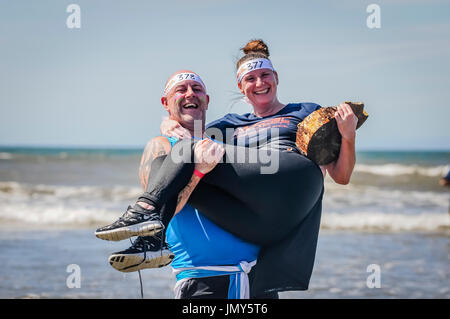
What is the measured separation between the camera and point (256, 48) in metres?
3.64

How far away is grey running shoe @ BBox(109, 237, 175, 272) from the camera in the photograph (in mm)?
2543

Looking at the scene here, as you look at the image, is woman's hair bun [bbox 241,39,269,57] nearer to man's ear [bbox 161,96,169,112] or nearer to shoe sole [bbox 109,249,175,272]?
man's ear [bbox 161,96,169,112]

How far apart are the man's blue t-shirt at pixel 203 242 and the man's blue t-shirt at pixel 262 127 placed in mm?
489

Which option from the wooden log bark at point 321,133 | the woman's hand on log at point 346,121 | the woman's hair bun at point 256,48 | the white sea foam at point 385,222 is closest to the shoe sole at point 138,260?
the wooden log bark at point 321,133

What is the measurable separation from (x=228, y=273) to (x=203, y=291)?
0.58 ft

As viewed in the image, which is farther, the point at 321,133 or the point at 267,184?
the point at 321,133

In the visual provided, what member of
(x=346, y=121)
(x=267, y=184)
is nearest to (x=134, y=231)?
(x=267, y=184)

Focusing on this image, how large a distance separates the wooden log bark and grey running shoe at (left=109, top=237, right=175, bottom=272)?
0.98 meters

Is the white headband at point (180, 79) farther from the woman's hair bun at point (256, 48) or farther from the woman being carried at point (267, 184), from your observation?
the woman's hair bun at point (256, 48)

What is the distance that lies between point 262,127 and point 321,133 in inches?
15.4

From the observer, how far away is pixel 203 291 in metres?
2.92

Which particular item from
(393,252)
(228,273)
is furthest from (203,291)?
(393,252)

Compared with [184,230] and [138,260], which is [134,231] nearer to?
[138,260]

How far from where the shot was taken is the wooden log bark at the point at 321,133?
2.87m
